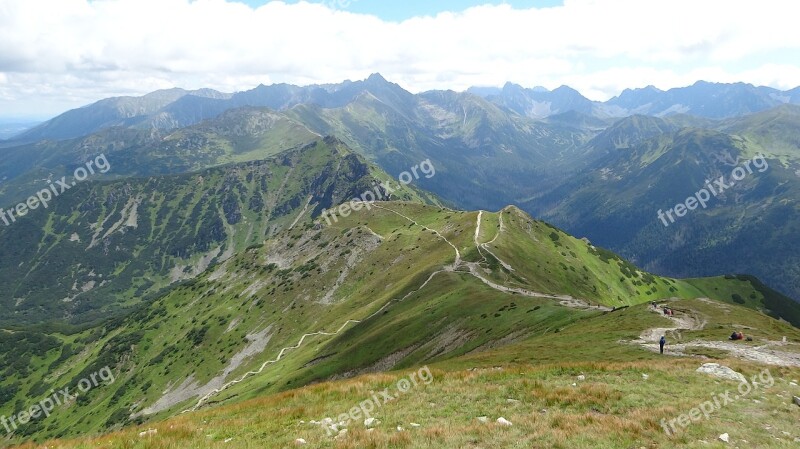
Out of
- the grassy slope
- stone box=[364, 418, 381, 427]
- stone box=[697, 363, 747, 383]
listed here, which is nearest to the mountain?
the grassy slope

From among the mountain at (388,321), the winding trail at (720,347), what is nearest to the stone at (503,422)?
the mountain at (388,321)

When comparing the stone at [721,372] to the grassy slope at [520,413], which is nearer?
the grassy slope at [520,413]

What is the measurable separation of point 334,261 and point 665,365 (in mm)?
146544

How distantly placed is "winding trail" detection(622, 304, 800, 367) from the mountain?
54.4 inches

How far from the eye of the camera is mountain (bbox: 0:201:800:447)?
54.3m

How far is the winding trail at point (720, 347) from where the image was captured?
38156 millimetres

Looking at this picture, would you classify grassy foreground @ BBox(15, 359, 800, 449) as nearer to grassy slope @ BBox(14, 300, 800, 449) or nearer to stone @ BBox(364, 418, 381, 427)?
grassy slope @ BBox(14, 300, 800, 449)

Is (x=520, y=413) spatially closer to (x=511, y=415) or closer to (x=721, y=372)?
(x=511, y=415)

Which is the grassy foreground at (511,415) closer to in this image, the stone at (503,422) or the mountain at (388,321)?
the stone at (503,422)

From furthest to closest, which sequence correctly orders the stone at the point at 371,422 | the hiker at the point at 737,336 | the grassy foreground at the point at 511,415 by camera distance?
the hiker at the point at 737,336 → the stone at the point at 371,422 → the grassy foreground at the point at 511,415

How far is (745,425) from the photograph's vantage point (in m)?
19.8

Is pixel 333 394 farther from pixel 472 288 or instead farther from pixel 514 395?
pixel 472 288

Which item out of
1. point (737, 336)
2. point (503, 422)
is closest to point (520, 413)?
point (503, 422)

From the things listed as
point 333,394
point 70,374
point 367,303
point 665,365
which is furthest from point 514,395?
point 70,374
